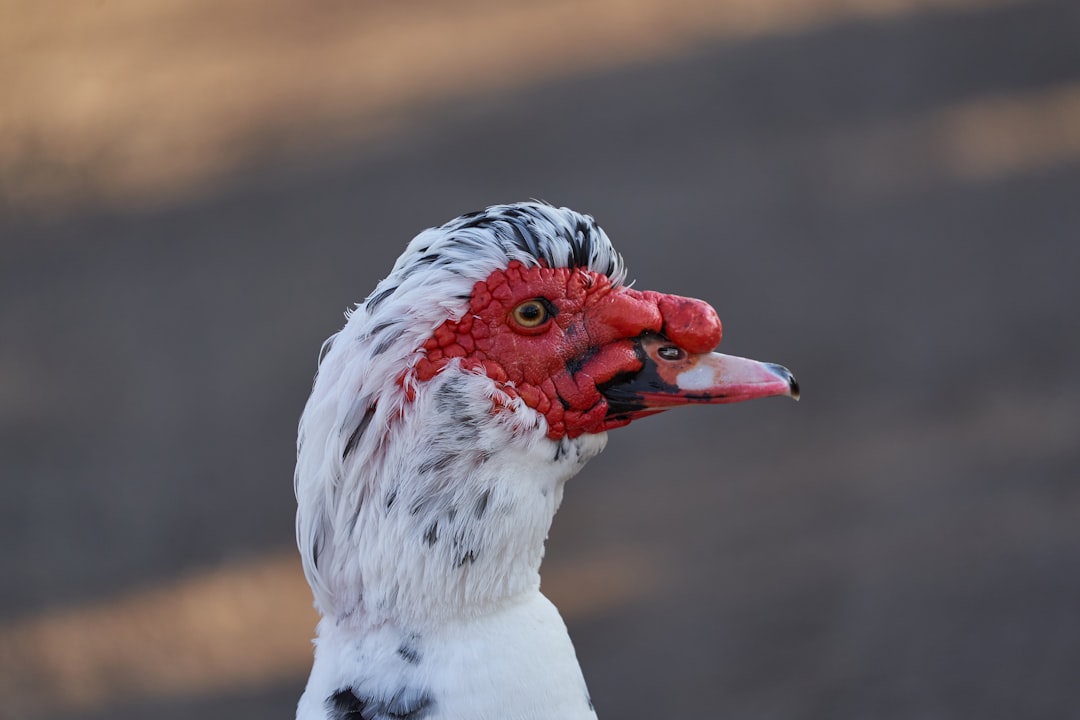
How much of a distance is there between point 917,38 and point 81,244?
3.08 meters

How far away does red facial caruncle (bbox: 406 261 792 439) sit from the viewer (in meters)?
1.59

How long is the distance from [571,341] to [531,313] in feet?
Result: 0.26

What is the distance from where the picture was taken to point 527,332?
1611 millimetres

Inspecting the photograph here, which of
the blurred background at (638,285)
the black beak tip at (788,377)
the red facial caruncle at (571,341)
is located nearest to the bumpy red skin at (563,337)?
the red facial caruncle at (571,341)

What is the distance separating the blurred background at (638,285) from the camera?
3.56 metres

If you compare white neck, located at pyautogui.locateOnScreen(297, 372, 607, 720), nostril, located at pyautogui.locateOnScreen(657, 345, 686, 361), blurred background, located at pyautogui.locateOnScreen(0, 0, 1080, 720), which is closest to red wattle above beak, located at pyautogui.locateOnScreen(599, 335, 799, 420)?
nostril, located at pyautogui.locateOnScreen(657, 345, 686, 361)

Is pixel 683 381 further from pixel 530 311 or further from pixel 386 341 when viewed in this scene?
pixel 386 341

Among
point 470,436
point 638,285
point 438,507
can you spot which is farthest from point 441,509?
point 638,285

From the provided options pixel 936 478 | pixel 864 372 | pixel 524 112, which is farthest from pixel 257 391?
pixel 936 478

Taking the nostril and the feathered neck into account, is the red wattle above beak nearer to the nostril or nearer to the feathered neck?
the nostril

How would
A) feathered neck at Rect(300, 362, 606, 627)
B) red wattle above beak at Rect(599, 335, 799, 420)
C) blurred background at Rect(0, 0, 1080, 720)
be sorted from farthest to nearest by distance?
blurred background at Rect(0, 0, 1080, 720), red wattle above beak at Rect(599, 335, 799, 420), feathered neck at Rect(300, 362, 606, 627)

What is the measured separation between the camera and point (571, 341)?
163 centimetres

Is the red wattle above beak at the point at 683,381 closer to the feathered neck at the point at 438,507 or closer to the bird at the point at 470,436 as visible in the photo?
the bird at the point at 470,436

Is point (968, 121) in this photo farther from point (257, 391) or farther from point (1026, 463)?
point (257, 391)
